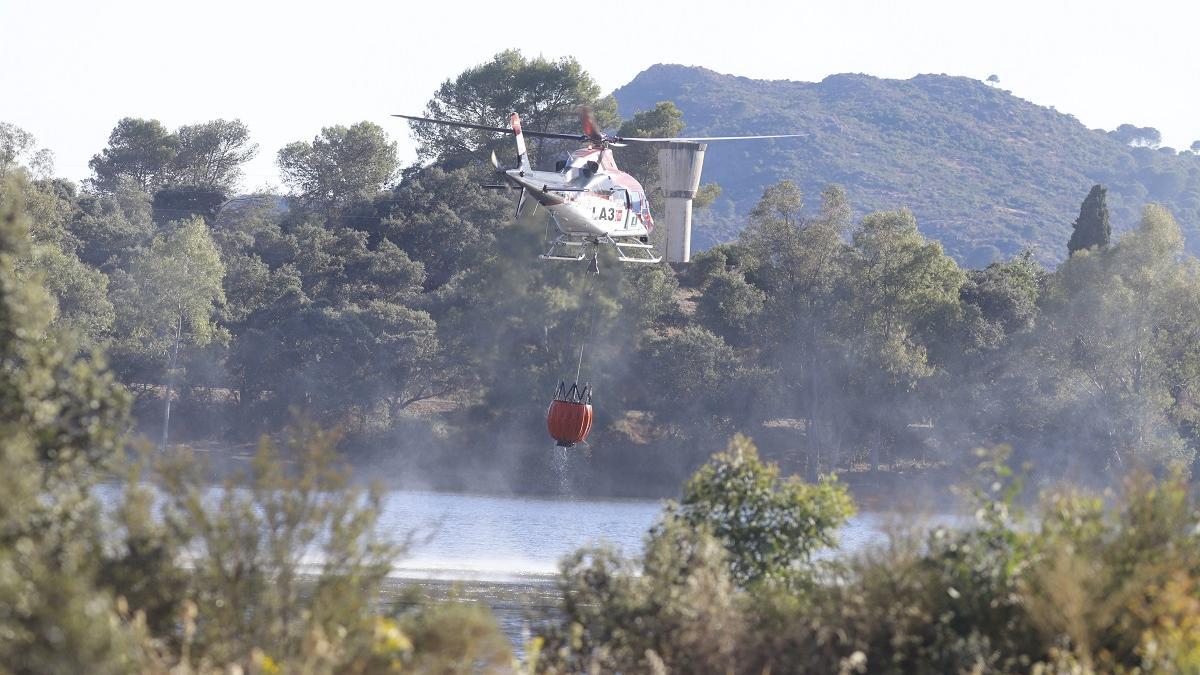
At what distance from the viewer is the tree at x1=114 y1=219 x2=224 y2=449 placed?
67.4 m

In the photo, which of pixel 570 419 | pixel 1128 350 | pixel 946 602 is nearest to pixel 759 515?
pixel 946 602

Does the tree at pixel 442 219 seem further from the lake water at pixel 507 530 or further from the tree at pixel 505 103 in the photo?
the lake water at pixel 507 530

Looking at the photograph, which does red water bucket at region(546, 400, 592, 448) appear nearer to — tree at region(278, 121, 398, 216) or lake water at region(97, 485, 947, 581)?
lake water at region(97, 485, 947, 581)

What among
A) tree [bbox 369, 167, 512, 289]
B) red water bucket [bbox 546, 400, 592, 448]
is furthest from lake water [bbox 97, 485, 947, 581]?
tree [bbox 369, 167, 512, 289]

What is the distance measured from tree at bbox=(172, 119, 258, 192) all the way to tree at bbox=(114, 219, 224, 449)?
2984 cm

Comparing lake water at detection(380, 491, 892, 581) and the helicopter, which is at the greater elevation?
the helicopter

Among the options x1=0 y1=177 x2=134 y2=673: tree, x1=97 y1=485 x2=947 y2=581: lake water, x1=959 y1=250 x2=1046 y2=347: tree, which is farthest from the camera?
x1=959 y1=250 x2=1046 y2=347: tree

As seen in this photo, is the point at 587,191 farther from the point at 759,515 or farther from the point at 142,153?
the point at 142,153

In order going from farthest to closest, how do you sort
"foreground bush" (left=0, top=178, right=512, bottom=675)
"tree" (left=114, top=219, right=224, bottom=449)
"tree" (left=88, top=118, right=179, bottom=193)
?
"tree" (left=88, top=118, right=179, bottom=193)
"tree" (left=114, top=219, right=224, bottom=449)
"foreground bush" (left=0, top=178, right=512, bottom=675)

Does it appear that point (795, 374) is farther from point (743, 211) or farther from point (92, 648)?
point (743, 211)

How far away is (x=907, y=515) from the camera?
39.2 ft

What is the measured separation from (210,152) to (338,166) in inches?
599

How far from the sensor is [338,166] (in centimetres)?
8781

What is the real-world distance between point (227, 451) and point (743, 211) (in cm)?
13593
